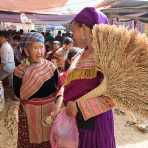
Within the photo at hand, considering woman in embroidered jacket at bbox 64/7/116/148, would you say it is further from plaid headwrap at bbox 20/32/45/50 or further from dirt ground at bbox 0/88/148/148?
dirt ground at bbox 0/88/148/148

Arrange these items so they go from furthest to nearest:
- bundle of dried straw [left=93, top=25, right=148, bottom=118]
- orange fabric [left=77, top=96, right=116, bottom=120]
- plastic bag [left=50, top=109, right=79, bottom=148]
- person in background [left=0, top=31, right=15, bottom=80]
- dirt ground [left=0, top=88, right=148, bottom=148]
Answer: person in background [left=0, top=31, right=15, bottom=80] < dirt ground [left=0, top=88, right=148, bottom=148] < plastic bag [left=50, top=109, right=79, bottom=148] < orange fabric [left=77, top=96, right=116, bottom=120] < bundle of dried straw [left=93, top=25, right=148, bottom=118]

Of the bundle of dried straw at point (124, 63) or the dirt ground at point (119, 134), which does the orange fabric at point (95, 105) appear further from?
the dirt ground at point (119, 134)

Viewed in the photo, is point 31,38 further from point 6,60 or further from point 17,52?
point 6,60

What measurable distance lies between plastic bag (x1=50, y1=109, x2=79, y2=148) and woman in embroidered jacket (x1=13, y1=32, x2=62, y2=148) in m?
0.35

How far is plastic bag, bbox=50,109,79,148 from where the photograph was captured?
2.33m

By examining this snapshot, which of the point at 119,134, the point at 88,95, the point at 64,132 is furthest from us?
the point at 119,134

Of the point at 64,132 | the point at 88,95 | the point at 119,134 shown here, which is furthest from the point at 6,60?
the point at 88,95

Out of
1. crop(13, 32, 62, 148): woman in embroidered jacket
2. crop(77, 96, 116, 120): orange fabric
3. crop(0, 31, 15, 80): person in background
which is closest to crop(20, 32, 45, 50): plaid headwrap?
crop(13, 32, 62, 148): woman in embroidered jacket

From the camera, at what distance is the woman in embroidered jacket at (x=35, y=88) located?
281 cm

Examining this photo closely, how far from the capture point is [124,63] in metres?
2.02

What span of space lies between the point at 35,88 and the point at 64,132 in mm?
573

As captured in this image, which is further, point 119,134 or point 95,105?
point 119,134

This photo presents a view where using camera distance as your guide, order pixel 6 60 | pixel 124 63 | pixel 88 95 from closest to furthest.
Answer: pixel 124 63 → pixel 88 95 → pixel 6 60

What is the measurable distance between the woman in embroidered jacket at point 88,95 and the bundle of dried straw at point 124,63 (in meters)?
0.07
